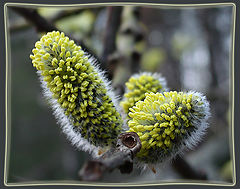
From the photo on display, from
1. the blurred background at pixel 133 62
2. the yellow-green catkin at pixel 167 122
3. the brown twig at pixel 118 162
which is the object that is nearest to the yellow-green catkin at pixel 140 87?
the blurred background at pixel 133 62

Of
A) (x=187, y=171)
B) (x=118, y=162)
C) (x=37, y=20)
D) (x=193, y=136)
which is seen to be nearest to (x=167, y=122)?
(x=193, y=136)

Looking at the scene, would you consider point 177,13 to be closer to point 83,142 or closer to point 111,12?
point 111,12

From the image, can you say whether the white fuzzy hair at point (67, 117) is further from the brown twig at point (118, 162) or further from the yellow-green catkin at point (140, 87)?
the brown twig at point (118, 162)

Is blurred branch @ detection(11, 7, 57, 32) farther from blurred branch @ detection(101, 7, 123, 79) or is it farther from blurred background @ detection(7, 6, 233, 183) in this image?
blurred branch @ detection(101, 7, 123, 79)

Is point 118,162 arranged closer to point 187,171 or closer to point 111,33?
point 187,171

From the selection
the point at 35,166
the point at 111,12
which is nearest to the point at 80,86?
the point at 111,12

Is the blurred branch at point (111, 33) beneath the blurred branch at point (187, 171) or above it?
above
